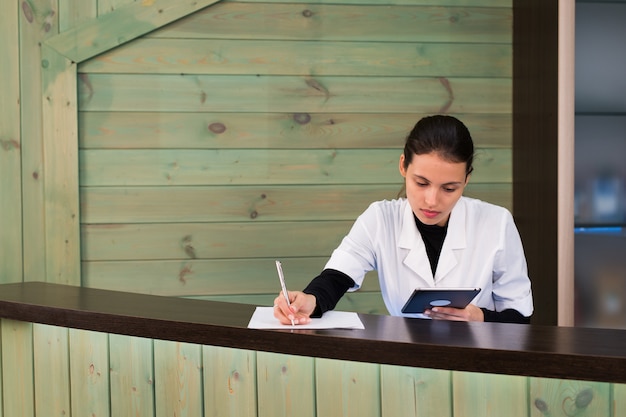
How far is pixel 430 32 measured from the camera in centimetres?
317

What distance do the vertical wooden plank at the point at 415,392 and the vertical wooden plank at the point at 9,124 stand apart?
2059 mm

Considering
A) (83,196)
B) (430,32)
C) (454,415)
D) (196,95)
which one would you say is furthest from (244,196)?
(454,415)

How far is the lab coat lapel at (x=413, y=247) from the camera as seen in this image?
6.80 feet

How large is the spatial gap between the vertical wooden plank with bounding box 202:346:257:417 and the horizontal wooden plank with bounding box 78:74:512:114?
5.39 feet

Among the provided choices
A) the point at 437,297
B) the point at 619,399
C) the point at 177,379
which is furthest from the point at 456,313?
the point at 177,379

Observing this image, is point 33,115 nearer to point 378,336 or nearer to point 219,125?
point 219,125

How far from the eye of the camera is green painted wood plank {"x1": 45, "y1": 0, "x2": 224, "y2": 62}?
3.00m

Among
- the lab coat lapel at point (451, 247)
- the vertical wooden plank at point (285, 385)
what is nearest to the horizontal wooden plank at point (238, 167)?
the lab coat lapel at point (451, 247)

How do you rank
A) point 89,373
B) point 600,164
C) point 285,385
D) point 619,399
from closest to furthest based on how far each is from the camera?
1. point 619,399
2. point 285,385
3. point 89,373
4. point 600,164

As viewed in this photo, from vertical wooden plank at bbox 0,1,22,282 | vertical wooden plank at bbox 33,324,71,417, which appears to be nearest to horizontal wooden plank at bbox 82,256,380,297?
vertical wooden plank at bbox 0,1,22,282

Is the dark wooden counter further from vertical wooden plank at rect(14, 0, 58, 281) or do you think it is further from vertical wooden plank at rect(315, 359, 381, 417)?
vertical wooden plank at rect(14, 0, 58, 281)

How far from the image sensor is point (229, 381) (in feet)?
5.29

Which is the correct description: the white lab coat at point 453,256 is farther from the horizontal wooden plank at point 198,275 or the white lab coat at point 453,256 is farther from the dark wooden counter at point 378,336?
the horizontal wooden plank at point 198,275

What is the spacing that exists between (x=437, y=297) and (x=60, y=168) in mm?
1907
